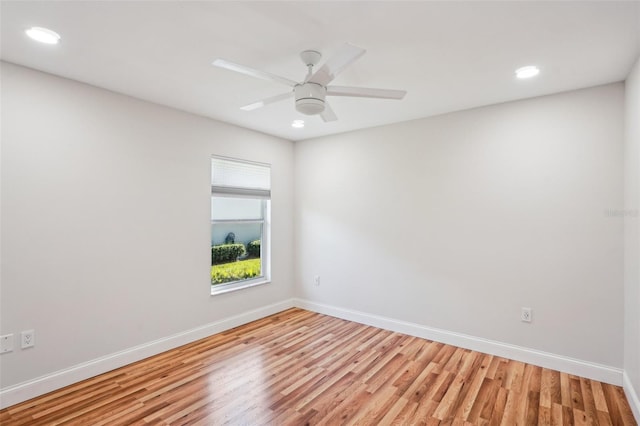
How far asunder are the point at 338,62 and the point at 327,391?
2.34m

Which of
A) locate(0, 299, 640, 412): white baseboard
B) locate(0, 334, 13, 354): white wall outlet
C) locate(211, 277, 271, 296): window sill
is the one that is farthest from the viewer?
locate(211, 277, 271, 296): window sill

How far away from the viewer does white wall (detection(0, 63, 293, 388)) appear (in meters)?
2.35

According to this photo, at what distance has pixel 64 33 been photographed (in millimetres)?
1941

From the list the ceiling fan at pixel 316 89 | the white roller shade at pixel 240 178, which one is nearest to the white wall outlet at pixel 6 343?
the white roller shade at pixel 240 178

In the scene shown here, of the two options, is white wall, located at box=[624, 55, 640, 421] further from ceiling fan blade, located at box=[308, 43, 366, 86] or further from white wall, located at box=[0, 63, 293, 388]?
white wall, located at box=[0, 63, 293, 388]

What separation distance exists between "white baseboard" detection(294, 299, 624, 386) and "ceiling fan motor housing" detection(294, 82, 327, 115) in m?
2.72

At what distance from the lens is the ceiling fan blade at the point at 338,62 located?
169 cm

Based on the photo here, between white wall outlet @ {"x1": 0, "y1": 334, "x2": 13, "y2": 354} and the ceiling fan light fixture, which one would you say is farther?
white wall outlet @ {"x1": 0, "y1": 334, "x2": 13, "y2": 354}

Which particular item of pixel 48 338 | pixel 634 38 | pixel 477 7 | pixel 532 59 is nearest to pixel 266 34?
pixel 477 7

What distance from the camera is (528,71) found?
244 centimetres

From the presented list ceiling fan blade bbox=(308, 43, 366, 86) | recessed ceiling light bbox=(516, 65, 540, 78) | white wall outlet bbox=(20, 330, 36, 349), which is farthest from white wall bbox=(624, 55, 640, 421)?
white wall outlet bbox=(20, 330, 36, 349)

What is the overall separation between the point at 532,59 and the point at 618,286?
1.94 meters

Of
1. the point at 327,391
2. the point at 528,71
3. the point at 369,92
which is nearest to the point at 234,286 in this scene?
the point at 327,391

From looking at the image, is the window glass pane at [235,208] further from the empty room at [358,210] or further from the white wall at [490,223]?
the white wall at [490,223]
